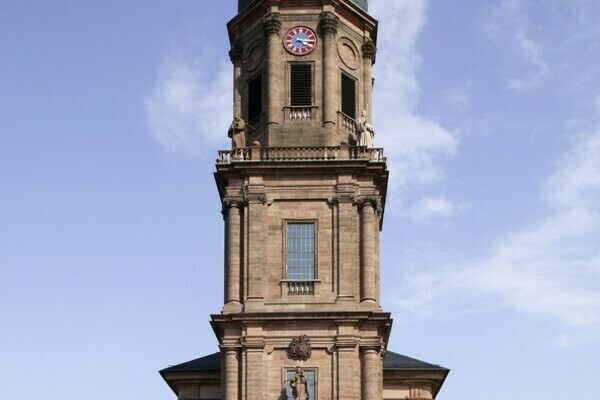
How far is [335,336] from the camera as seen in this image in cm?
5450

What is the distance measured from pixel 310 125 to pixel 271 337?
989cm

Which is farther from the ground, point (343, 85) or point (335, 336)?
point (343, 85)

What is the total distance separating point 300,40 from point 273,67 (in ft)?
6.48

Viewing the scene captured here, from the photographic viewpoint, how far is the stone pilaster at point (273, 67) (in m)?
58.3

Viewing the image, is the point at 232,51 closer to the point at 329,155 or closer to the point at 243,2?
the point at 243,2

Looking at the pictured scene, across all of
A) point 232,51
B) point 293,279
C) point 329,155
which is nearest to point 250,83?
point 232,51

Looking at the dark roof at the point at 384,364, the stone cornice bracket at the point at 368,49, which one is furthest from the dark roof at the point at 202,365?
the stone cornice bracket at the point at 368,49

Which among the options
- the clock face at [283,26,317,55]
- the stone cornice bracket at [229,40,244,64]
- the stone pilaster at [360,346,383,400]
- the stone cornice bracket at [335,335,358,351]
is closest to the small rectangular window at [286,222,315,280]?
the stone cornice bracket at [335,335,358,351]

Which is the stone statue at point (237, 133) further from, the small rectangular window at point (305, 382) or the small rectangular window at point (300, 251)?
the small rectangular window at point (305, 382)

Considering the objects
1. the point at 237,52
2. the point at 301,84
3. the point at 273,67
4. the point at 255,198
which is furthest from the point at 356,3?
the point at 255,198

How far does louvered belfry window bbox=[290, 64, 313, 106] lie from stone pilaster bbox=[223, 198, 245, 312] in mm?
5538

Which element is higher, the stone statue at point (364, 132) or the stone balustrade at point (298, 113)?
the stone balustrade at point (298, 113)

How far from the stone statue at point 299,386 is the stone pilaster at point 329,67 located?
1156 centimetres

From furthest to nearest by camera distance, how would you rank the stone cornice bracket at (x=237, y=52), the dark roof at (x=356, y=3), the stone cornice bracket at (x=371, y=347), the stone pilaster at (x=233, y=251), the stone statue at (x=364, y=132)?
the dark roof at (x=356, y=3) < the stone cornice bracket at (x=237, y=52) < the stone statue at (x=364, y=132) < the stone pilaster at (x=233, y=251) < the stone cornice bracket at (x=371, y=347)
